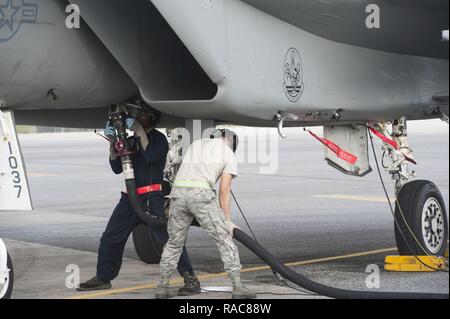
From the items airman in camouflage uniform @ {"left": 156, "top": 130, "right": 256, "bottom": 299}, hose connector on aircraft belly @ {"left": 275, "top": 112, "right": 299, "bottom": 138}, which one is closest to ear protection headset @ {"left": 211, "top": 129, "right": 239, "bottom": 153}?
airman in camouflage uniform @ {"left": 156, "top": 130, "right": 256, "bottom": 299}

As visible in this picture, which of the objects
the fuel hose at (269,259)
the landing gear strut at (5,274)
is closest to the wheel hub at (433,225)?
the fuel hose at (269,259)

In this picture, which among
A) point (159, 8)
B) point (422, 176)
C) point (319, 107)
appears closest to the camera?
point (159, 8)

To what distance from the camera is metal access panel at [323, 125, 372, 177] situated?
11016 millimetres

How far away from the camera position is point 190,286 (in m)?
8.70

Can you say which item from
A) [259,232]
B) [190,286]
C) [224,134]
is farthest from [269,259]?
[259,232]

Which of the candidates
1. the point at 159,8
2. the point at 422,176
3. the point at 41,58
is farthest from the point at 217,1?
the point at 422,176

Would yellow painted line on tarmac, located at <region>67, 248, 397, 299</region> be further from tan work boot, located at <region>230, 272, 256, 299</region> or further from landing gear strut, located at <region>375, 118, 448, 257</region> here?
tan work boot, located at <region>230, 272, 256, 299</region>

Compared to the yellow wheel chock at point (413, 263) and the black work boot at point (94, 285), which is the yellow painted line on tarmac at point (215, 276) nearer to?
the black work boot at point (94, 285)

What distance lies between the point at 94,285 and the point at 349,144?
3409 millimetres

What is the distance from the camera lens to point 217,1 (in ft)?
26.4

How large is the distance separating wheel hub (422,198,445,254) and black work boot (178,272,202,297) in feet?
9.26

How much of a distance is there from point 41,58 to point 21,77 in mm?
216
